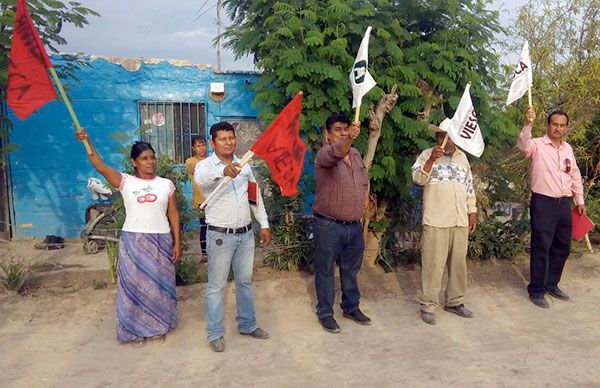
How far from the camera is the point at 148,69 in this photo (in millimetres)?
8695

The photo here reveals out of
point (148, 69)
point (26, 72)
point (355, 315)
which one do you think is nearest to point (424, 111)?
point (355, 315)

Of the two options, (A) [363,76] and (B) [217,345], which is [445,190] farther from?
(B) [217,345]

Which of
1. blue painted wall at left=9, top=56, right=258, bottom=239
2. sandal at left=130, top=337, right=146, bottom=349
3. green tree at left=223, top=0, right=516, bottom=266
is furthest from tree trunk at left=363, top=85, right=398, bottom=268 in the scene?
blue painted wall at left=9, top=56, right=258, bottom=239

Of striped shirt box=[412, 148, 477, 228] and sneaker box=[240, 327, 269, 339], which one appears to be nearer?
sneaker box=[240, 327, 269, 339]

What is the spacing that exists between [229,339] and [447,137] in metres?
2.52

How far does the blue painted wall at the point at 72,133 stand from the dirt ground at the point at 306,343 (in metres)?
3.18

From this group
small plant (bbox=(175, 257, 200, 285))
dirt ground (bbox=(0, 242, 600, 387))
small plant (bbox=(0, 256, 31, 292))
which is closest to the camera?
dirt ground (bbox=(0, 242, 600, 387))

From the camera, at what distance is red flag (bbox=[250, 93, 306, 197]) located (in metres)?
4.05

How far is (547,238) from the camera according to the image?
509cm

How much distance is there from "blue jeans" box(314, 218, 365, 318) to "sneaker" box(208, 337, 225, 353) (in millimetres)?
933

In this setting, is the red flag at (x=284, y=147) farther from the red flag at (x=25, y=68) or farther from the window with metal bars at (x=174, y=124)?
the window with metal bars at (x=174, y=124)

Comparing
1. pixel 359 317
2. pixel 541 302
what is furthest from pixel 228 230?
pixel 541 302

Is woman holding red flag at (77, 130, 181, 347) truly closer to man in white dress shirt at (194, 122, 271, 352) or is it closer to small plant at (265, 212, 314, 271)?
man in white dress shirt at (194, 122, 271, 352)

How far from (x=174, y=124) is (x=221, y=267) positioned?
18.1 feet
